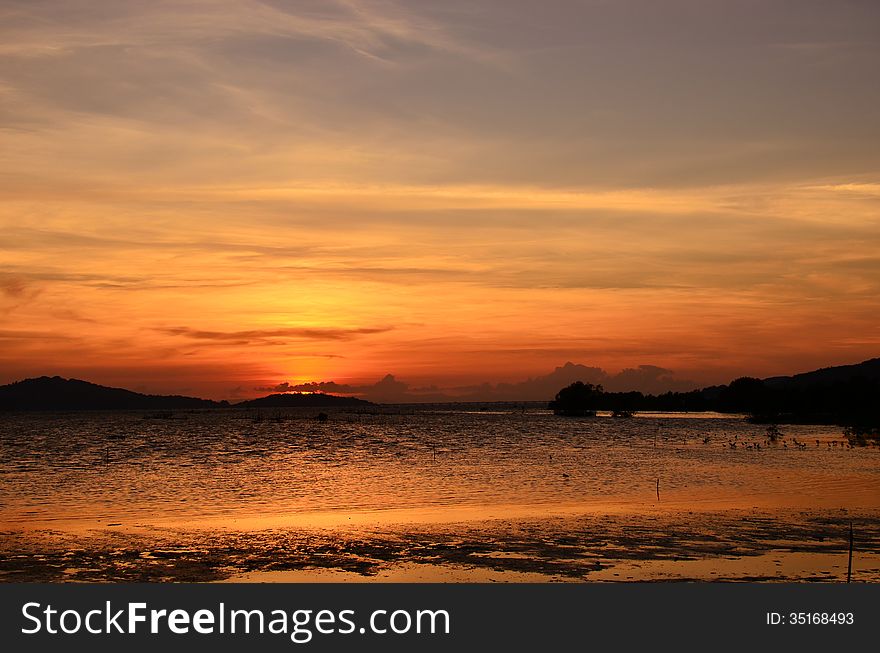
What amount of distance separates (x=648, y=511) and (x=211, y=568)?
20313mm

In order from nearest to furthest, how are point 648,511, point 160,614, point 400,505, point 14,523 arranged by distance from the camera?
point 160,614
point 14,523
point 648,511
point 400,505

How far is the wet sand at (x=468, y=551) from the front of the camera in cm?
2262

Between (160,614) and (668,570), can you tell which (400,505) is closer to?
(668,570)

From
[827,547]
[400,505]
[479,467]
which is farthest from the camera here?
[479,467]

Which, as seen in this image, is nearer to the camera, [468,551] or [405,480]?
[468,551]

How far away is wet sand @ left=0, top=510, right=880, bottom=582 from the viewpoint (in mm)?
22625

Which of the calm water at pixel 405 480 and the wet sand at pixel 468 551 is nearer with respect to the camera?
the wet sand at pixel 468 551

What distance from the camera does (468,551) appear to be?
26141 millimetres

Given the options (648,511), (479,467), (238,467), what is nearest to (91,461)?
(238,467)

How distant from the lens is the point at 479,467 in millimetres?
64750

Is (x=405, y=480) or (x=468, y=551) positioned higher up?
(x=468, y=551)

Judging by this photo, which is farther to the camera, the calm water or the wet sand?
the calm water

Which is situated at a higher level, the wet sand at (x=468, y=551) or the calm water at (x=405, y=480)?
the wet sand at (x=468, y=551)

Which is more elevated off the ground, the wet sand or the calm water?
the wet sand
